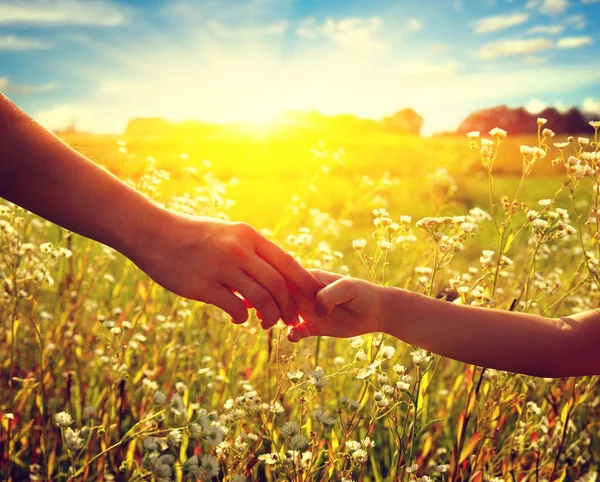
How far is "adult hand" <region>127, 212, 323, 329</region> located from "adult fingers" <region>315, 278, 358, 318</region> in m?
0.12

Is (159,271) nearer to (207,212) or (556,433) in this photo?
(207,212)

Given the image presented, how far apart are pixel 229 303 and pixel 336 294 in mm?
251

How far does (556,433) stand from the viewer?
208cm

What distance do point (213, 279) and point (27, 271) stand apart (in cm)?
117

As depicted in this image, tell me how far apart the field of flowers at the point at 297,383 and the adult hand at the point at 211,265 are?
24 centimetres

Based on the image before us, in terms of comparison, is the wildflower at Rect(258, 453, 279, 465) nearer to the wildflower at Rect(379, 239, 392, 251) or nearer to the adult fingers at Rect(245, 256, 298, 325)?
the adult fingers at Rect(245, 256, 298, 325)

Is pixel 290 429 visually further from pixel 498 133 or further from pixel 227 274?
pixel 498 133

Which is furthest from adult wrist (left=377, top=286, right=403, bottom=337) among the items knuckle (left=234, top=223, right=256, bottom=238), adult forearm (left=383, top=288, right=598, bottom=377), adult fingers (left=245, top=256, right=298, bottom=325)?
knuckle (left=234, top=223, right=256, bottom=238)

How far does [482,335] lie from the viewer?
143 centimetres

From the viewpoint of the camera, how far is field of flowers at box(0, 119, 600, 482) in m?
1.53

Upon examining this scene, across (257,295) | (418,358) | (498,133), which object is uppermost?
(498,133)

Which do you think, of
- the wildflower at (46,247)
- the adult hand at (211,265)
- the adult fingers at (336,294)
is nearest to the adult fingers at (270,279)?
the adult hand at (211,265)

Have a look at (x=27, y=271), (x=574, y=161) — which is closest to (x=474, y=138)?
(x=574, y=161)

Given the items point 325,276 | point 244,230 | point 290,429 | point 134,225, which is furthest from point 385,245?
point 134,225
